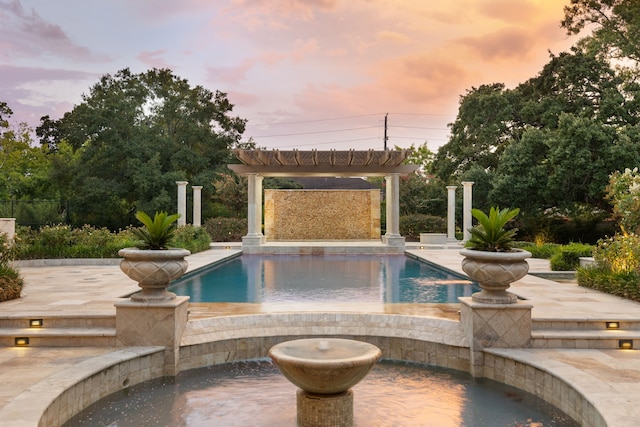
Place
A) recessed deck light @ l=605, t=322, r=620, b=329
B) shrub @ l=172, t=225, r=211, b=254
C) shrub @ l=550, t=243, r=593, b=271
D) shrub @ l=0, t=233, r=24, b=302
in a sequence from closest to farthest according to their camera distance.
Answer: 1. recessed deck light @ l=605, t=322, r=620, b=329
2. shrub @ l=0, t=233, r=24, b=302
3. shrub @ l=550, t=243, r=593, b=271
4. shrub @ l=172, t=225, r=211, b=254

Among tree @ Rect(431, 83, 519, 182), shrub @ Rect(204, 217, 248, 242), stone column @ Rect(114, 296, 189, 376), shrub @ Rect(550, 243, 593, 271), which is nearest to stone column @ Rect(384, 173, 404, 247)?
shrub @ Rect(204, 217, 248, 242)

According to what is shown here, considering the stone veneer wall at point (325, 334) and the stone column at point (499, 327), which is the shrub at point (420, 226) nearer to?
the stone veneer wall at point (325, 334)

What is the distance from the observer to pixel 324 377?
4879 mm

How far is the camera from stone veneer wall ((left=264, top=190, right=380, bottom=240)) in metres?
28.8

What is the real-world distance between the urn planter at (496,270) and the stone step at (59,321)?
482 cm

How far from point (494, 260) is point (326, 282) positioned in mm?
6648

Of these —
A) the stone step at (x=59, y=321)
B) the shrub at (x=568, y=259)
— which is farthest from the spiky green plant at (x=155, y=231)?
the shrub at (x=568, y=259)

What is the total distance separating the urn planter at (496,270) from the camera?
6.81 metres

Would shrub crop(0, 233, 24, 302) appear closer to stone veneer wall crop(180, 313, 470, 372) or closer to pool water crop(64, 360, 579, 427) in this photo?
stone veneer wall crop(180, 313, 470, 372)

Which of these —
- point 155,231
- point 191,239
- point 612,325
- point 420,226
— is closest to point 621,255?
point 612,325

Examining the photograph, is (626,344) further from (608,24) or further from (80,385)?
(608,24)

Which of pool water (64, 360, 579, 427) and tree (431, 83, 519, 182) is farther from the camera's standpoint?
tree (431, 83, 519, 182)

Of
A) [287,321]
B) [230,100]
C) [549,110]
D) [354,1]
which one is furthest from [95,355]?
[230,100]

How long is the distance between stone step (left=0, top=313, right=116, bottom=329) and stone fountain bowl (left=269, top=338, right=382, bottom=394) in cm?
324
